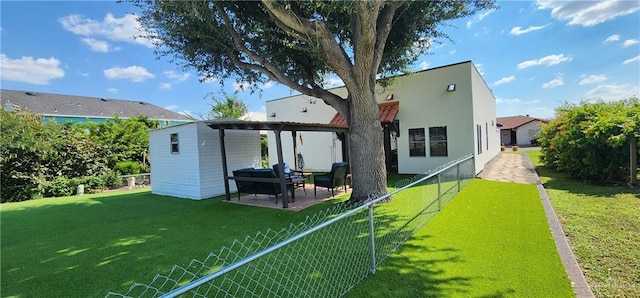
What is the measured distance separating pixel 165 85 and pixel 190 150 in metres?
22.0

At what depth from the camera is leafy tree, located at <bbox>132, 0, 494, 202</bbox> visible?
692 cm

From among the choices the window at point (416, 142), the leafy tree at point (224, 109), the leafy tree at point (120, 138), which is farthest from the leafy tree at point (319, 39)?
the leafy tree at point (224, 109)

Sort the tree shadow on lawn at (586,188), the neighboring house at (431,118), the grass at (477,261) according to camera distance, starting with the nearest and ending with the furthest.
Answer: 1. the grass at (477,261)
2. the tree shadow on lawn at (586,188)
3. the neighboring house at (431,118)

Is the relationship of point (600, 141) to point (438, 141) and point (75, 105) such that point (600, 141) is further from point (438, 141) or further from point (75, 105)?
point (75, 105)

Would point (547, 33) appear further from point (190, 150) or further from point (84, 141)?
point (84, 141)

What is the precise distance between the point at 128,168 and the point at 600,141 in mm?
22328

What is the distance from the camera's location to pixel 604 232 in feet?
16.7

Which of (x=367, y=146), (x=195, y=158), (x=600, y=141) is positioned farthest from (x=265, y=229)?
(x=600, y=141)

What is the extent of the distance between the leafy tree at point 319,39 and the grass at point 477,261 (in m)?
2.62

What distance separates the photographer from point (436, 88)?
13.2 meters

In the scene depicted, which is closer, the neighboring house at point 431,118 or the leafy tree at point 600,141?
the leafy tree at point 600,141

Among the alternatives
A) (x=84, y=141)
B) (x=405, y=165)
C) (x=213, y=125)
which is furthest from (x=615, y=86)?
(x=84, y=141)

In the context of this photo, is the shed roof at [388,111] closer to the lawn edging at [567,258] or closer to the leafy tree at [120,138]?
the lawn edging at [567,258]

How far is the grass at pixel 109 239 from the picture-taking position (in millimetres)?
4105
